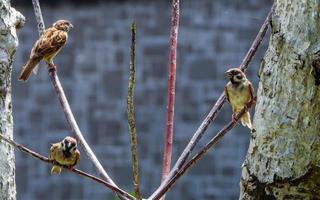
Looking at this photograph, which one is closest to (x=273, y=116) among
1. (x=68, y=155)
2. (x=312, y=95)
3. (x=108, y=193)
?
(x=312, y=95)

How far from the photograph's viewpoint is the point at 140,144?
26.2ft

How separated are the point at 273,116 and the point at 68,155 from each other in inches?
57.9

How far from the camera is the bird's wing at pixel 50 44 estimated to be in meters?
3.72

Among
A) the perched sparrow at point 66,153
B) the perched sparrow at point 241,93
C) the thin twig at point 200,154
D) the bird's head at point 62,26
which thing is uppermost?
the bird's head at point 62,26

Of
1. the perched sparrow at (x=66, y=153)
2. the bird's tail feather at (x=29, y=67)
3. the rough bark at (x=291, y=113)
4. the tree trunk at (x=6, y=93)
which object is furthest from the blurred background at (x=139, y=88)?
the rough bark at (x=291, y=113)

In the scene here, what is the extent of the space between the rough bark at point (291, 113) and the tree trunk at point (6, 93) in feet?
2.18

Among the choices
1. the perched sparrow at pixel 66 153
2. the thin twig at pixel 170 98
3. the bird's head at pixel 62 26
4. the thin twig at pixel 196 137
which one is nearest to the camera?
the thin twig at pixel 196 137

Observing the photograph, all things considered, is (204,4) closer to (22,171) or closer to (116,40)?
(116,40)

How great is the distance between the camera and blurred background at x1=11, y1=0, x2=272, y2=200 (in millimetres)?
7910

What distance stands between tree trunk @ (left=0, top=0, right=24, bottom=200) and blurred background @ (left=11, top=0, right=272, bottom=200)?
5.76m

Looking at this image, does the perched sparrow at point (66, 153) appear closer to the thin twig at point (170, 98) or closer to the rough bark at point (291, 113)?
the thin twig at point (170, 98)

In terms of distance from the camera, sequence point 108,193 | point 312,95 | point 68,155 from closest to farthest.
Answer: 1. point 312,95
2. point 68,155
3. point 108,193

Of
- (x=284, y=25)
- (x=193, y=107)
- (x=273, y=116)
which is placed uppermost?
(x=193, y=107)

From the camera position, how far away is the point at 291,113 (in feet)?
4.74
